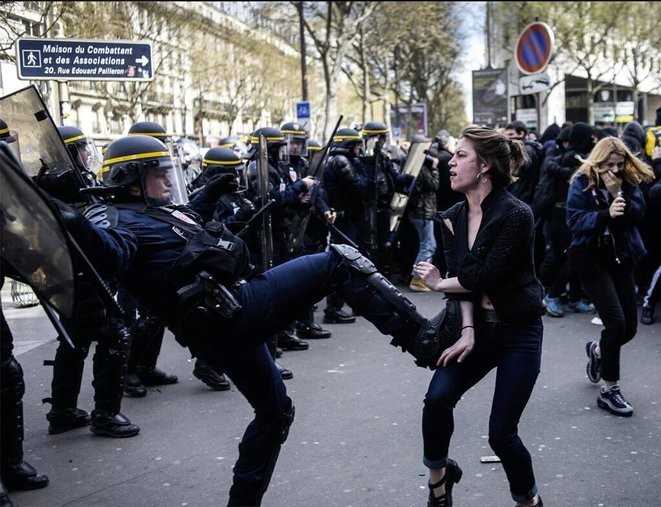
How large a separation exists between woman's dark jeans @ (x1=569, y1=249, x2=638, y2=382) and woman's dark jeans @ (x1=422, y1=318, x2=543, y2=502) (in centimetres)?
189

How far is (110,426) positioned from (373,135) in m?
5.72

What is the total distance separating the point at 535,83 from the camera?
36.0 ft

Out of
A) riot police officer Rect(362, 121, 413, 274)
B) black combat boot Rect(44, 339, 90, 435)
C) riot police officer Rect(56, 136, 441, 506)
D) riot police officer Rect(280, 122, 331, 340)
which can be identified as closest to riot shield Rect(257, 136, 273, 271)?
riot police officer Rect(280, 122, 331, 340)

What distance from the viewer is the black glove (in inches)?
160

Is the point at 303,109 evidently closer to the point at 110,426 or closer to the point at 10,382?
the point at 110,426

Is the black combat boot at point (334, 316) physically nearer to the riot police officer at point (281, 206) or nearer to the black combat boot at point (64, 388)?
the riot police officer at point (281, 206)

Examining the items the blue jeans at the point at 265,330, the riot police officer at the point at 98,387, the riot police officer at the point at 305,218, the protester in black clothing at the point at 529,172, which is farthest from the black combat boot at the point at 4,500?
the protester in black clothing at the point at 529,172

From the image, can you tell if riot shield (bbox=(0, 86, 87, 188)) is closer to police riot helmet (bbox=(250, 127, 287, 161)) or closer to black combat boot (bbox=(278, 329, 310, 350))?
police riot helmet (bbox=(250, 127, 287, 161))

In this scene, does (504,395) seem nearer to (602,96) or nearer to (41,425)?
(41,425)

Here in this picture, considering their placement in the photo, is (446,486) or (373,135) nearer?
(446,486)

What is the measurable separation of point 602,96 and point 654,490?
48.4 meters

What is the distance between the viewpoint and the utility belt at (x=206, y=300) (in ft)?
10.6

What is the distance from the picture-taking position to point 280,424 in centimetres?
357

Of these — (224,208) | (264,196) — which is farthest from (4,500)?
(264,196)
